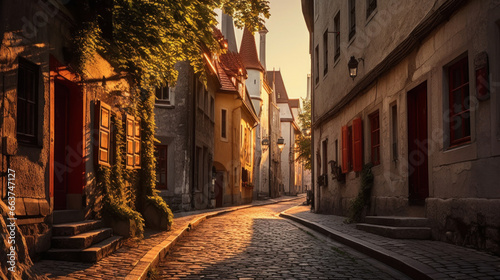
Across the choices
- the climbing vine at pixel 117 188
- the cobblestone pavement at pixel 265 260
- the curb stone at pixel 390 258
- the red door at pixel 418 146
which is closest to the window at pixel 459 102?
the red door at pixel 418 146

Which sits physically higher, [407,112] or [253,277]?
[407,112]

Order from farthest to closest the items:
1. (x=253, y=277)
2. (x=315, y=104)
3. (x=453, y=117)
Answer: (x=315, y=104)
(x=453, y=117)
(x=253, y=277)

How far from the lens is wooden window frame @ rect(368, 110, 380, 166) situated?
14664 mm

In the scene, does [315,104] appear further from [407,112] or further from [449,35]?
[449,35]

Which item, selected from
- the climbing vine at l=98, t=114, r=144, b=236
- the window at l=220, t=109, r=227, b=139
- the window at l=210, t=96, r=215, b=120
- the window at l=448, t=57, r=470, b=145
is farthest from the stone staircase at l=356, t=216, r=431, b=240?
the window at l=220, t=109, r=227, b=139

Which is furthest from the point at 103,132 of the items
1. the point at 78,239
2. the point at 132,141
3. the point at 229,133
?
the point at 229,133

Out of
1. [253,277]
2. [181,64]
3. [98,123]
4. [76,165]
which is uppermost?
[181,64]

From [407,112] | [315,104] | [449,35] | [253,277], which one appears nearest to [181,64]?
[315,104]

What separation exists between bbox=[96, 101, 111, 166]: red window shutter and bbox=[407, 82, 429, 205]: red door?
608 cm

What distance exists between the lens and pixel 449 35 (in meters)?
9.49

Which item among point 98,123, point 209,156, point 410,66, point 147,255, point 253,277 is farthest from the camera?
point 209,156

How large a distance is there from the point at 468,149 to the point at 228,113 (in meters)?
25.7

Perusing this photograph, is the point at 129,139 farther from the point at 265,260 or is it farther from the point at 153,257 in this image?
the point at 265,260

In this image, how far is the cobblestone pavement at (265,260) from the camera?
7104mm
